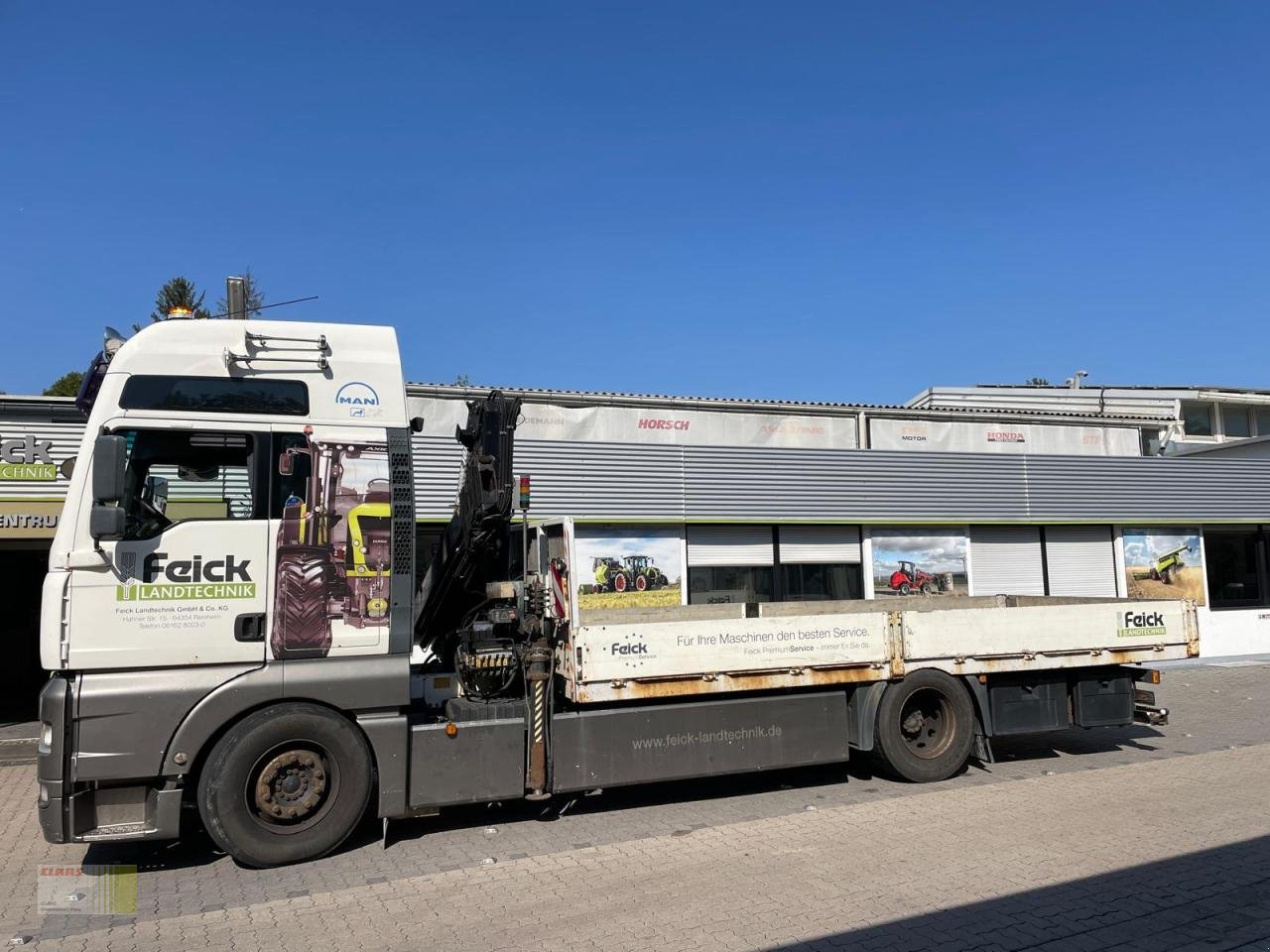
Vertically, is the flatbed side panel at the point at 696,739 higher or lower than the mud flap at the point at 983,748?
higher

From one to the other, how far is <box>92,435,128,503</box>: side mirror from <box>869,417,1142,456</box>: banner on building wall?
14477 mm

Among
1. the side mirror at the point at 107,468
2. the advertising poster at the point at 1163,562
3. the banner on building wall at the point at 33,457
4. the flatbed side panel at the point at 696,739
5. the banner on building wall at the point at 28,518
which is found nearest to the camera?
the side mirror at the point at 107,468

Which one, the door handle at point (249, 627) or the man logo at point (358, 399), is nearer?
the door handle at point (249, 627)

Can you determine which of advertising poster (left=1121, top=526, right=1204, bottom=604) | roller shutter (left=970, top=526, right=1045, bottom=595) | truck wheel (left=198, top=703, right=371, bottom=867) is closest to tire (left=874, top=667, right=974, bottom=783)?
truck wheel (left=198, top=703, right=371, bottom=867)

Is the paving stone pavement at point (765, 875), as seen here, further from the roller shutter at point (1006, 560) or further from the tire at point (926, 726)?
the roller shutter at point (1006, 560)

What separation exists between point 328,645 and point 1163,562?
55.7 feet

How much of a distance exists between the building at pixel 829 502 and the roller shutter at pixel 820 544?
0.04m

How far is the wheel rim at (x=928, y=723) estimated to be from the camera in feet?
29.4

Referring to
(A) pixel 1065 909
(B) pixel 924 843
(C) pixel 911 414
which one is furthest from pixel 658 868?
(C) pixel 911 414

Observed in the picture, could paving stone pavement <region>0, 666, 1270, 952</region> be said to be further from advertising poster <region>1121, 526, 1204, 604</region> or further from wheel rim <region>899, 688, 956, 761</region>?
advertising poster <region>1121, 526, 1204, 604</region>

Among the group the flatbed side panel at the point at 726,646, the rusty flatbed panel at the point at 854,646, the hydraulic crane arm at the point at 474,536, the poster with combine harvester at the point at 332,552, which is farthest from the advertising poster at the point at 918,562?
the poster with combine harvester at the point at 332,552

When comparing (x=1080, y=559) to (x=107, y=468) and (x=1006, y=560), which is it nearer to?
(x=1006, y=560)

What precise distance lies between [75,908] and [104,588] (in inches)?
82.1

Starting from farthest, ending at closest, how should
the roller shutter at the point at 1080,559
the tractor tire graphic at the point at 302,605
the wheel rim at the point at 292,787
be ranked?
1. the roller shutter at the point at 1080,559
2. the tractor tire graphic at the point at 302,605
3. the wheel rim at the point at 292,787
